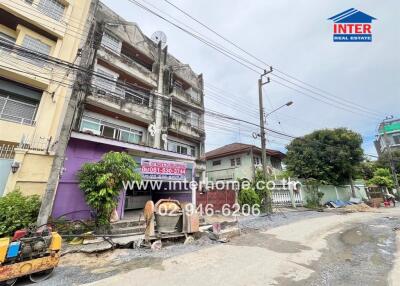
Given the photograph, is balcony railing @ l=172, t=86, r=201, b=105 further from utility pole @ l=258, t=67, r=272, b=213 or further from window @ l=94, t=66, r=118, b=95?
utility pole @ l=258, t=67, r=272, b=213

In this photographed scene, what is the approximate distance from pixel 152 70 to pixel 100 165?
506 inches

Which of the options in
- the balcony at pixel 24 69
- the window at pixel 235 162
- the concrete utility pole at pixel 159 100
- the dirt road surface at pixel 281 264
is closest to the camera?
the dirt road surface at pixel 281 264

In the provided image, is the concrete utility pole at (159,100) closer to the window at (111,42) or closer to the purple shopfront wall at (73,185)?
the window at (111,42)

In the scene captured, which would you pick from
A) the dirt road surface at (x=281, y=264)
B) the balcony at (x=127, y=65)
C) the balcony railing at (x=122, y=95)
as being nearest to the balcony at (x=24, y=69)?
the balcony railing at (x=122, y=95)

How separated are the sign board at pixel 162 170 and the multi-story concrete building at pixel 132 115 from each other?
0.06 metres

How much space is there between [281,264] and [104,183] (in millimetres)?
6399

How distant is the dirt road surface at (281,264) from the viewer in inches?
166

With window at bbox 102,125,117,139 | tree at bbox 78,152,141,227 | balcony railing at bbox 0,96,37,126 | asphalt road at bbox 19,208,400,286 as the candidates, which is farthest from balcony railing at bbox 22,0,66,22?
asphalt road at bbox 19,208,400,286

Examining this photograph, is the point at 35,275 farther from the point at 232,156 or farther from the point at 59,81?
the point at 232,156

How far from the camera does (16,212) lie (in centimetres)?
641

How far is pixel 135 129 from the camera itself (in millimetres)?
15391

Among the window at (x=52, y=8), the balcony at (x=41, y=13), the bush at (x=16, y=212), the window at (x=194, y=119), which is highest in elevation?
the window at (x=52, y=8)

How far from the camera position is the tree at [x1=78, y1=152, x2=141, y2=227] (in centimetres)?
720

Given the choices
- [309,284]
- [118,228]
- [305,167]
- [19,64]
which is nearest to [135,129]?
[19,64]
